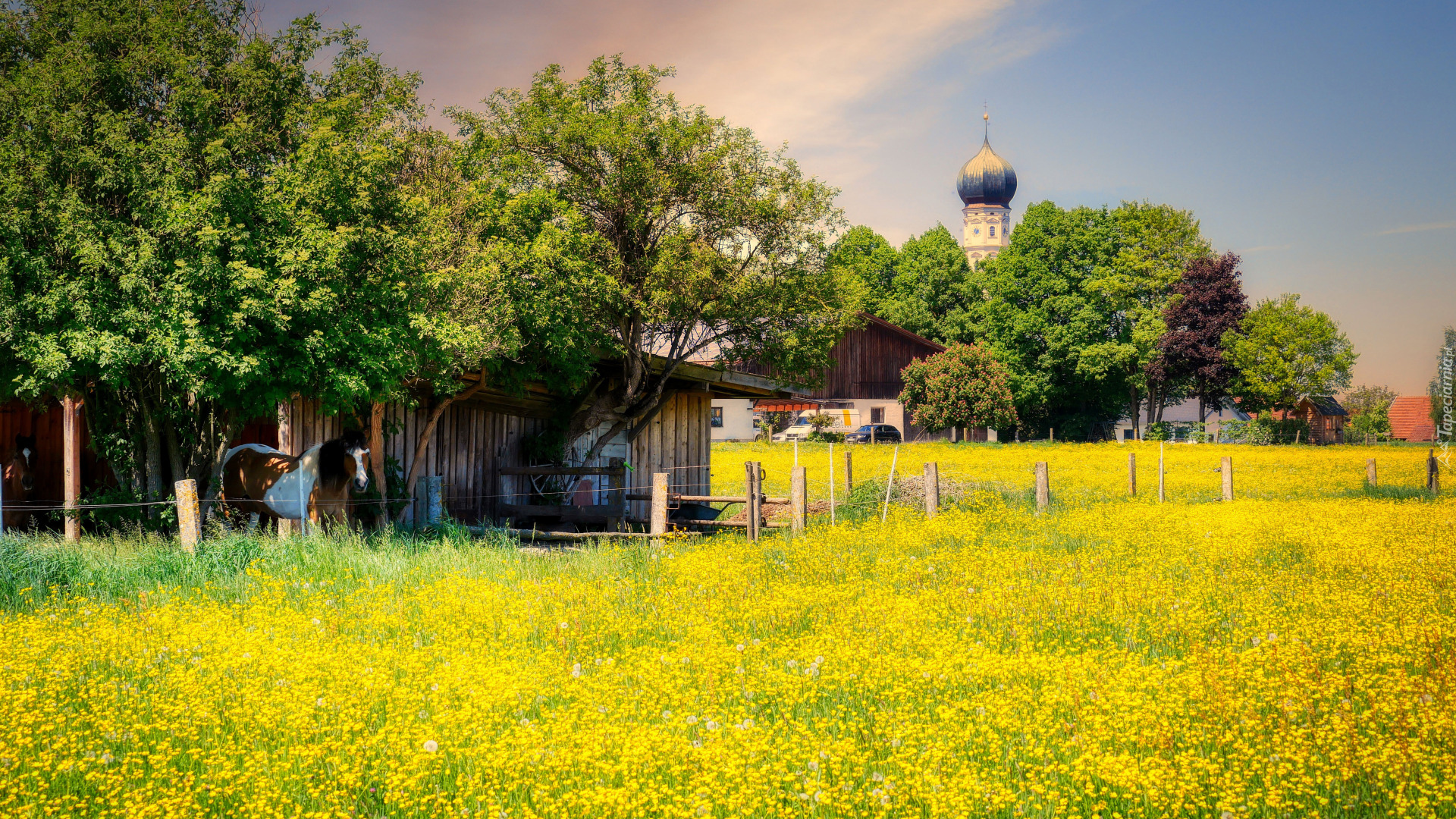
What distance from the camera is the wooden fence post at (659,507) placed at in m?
13.1

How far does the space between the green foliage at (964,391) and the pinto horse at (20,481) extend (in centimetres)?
4113

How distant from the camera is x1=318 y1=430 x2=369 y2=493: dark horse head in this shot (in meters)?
12.9

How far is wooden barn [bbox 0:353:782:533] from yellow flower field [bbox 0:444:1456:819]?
518 centimetres

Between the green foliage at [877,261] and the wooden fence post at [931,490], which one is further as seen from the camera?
the green foliage at [877,261]

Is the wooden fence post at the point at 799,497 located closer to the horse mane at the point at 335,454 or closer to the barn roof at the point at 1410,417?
the horse mane at the point at 335,454

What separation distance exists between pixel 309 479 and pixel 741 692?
9.23 metres

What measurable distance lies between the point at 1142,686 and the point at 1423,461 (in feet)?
119

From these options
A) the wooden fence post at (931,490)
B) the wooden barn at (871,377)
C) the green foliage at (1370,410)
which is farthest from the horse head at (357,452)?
the green foliage at (1370,410)

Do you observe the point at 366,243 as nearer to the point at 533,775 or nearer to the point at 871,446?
the point at 533,775

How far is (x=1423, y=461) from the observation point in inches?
1326

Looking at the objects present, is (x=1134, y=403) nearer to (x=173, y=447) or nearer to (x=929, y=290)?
(x=929, y=290)

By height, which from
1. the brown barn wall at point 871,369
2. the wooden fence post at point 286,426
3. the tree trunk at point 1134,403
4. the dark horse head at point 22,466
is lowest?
the dark horse head at point 22,466

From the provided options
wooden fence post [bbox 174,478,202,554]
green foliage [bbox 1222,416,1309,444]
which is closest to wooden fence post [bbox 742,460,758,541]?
wooden fence post [bbox 174,478,202,554]

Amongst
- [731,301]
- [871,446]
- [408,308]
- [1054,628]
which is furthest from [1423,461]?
[408,308]
